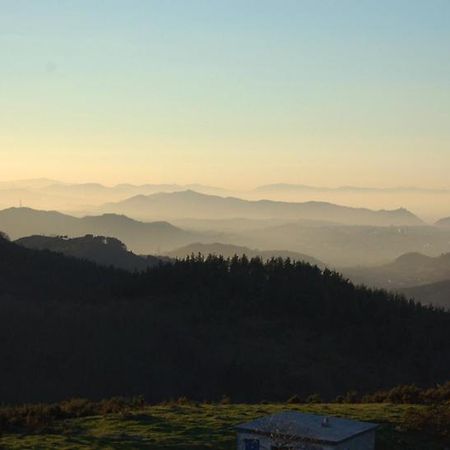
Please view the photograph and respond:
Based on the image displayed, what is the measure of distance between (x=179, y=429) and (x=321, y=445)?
34.4 feet

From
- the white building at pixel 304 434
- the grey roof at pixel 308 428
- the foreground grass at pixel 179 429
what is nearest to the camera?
the white building at pixel 304 434

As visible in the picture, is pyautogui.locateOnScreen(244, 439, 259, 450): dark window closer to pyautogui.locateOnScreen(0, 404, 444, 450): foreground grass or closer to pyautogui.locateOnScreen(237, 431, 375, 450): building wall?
pyautogui.locateOnScreen(237, 431, 375, 450): building wall

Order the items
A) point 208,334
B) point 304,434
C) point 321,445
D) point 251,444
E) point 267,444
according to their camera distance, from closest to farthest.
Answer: point 321,445 < point 304,434 < point 267,444 < point 251,444 < point 208,334

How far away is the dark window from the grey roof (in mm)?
336

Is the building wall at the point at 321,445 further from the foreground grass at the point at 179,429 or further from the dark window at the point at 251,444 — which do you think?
the foreground grass at the point at 179,429

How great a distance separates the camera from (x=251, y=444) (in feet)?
95.0

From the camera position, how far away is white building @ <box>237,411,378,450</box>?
89.5ft

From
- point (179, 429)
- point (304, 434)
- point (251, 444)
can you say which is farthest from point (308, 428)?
point (179, 429)

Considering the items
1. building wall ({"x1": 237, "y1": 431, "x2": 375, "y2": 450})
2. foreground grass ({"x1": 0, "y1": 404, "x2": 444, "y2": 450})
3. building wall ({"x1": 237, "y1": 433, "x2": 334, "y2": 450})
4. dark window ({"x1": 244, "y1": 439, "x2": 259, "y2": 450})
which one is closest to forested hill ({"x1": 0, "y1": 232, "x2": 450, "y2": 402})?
foreground grass ({"x1": 0, "y1": 404, "x2": 444, "y2": 450})

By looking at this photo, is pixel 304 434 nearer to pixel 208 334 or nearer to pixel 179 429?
pixel 179 429

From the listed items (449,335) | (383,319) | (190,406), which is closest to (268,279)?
(383,319)

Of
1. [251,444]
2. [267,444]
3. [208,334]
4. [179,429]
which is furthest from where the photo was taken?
[208,334]

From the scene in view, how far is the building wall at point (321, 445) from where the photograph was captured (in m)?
27.2

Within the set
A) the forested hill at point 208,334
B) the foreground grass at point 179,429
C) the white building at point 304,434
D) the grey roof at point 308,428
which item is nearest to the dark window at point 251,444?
the white building at point 304,434
